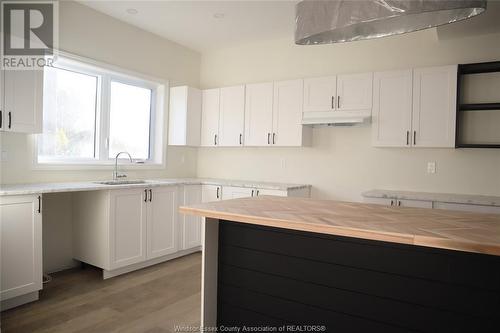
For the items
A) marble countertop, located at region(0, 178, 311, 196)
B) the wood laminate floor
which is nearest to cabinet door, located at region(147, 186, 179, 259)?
marble countertop, located at region(0, 178, 311, 196)

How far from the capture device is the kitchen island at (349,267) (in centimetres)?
141

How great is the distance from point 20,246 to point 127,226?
101 centimetres

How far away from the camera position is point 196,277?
355cm

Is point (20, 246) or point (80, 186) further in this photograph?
point (80, 186)

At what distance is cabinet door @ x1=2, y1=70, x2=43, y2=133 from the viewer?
275 centimetres

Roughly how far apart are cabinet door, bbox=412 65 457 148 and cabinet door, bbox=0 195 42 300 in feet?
12.0

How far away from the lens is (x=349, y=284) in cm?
169

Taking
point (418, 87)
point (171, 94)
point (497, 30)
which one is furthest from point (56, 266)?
point (497, 30)

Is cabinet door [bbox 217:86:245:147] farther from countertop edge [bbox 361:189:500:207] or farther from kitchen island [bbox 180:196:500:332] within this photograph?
kitchen island [bbox 180:196:500:332]

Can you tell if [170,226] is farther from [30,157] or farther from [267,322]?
[267,322]

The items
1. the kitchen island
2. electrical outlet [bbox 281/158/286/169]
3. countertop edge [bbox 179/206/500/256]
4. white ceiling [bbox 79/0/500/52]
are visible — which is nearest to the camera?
countertop edge [bbox 179/206/500/256]

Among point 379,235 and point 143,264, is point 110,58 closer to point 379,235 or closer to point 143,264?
point 143,264

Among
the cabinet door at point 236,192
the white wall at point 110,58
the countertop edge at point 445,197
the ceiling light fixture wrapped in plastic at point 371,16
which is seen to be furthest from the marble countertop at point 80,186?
the ceiling light fixture wrapped in plastic at point 371,16

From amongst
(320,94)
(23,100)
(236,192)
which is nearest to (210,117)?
(236,192)
